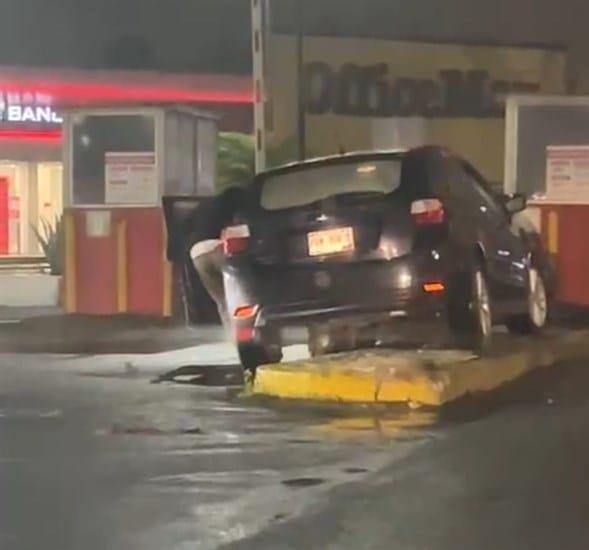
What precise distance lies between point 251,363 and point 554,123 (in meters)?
5.99

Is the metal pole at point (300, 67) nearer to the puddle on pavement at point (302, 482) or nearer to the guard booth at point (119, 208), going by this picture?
the guard booth at point (119, 208)

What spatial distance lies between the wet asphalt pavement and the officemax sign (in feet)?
52.5

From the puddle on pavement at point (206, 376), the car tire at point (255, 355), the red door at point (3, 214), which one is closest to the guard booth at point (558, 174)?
the puddle on pavement at point (206, 376)

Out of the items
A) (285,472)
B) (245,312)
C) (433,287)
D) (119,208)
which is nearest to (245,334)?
(245,312)

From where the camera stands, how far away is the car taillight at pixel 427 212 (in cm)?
1083

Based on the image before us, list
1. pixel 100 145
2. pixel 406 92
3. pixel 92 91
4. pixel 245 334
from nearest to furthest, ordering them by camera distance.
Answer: pixel 245 334, pixel 100 145, pixel 406 92, pixel 92 91

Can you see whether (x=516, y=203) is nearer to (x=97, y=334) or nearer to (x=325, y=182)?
(x=325, y=182)

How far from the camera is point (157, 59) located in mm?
28422

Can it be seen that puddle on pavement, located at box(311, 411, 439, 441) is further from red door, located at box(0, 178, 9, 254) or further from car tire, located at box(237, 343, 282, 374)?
red door, located at box(0, 178, 9, 254)

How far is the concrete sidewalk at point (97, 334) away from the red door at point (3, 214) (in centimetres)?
1044

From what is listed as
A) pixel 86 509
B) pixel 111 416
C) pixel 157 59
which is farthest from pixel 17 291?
pixel 86 509

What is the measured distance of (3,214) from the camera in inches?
1115

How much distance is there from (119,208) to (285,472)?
9.74 meters

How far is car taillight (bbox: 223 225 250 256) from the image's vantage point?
11.2m
